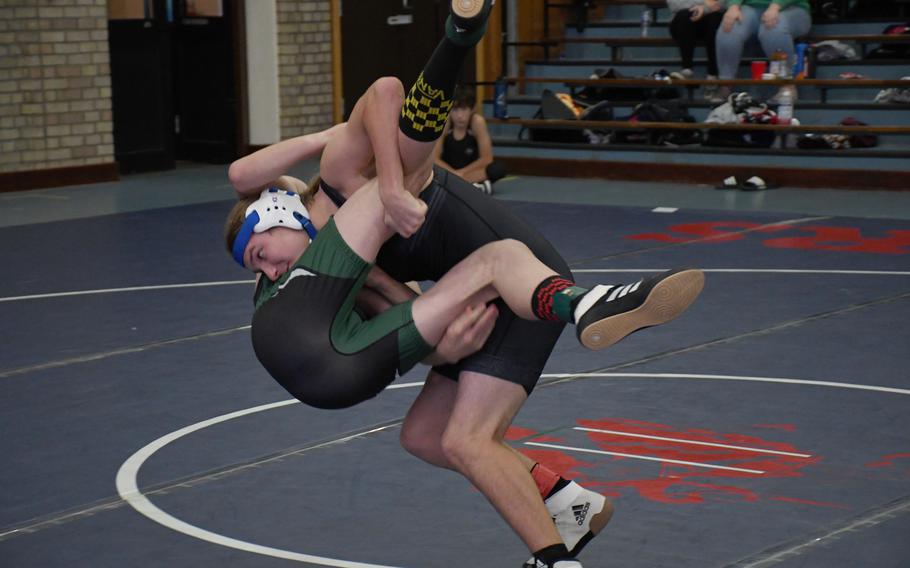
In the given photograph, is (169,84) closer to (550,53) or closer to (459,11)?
(550,53)

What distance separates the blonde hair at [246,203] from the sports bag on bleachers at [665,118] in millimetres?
9521

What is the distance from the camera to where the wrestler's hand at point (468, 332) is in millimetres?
3527

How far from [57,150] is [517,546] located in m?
10.00

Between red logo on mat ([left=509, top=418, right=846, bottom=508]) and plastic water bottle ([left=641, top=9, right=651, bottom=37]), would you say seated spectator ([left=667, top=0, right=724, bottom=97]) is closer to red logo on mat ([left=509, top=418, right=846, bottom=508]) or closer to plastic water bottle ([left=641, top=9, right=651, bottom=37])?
plastic water bottle ([left=641, top=9, right=651, bottom=37])

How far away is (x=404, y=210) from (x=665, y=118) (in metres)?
10.1

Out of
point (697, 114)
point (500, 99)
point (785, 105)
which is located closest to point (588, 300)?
point (785, 105)

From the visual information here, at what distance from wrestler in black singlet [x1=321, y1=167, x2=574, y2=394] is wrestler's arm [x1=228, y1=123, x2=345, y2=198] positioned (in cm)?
33

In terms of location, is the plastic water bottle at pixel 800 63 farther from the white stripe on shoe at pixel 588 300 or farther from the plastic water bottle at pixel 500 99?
the white stripe on shoe at pixel 588 300

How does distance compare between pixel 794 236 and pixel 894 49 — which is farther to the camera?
pixel 894 49

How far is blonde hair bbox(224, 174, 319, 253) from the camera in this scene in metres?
3.79

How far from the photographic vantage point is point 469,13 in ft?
11.0

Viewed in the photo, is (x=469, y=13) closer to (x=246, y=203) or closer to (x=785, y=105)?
(x=246, y=203)

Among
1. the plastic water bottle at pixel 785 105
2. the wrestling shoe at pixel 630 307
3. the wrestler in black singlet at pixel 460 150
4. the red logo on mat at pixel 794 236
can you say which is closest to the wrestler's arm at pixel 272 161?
the wrestling shoe at pixel 630 307

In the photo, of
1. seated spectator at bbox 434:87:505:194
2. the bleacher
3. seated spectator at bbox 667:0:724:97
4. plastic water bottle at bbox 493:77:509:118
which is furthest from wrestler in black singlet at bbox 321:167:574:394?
plastic water bottle at bbox 493:77:509:118
